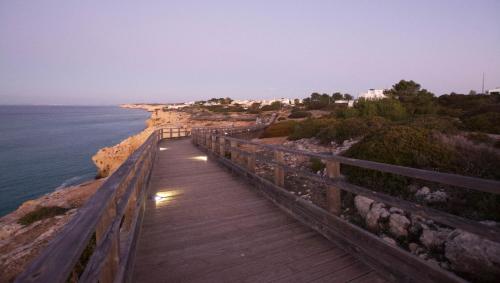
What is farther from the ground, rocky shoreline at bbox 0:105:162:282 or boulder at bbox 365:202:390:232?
boulder at bbox 365:202:390:232

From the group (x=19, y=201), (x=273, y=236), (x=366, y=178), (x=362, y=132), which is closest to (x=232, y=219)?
(x=273, y=236)

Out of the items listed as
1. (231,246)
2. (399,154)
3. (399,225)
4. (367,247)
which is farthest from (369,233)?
(399,154)

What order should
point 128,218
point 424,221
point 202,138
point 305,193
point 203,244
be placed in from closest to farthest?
point 128,218, point 203,244, point 424,221, point 305,193, point 202,138

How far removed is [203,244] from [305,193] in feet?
13.3

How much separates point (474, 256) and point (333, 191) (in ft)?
6.74

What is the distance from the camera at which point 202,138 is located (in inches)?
587

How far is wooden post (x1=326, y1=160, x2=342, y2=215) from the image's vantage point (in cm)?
363

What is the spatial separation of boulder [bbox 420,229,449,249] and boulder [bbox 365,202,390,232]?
0.73 m

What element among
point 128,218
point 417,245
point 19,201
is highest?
point 128,218

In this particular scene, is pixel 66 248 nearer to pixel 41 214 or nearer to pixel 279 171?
pixel 279 171

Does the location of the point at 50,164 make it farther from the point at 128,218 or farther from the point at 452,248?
the point at 452,248

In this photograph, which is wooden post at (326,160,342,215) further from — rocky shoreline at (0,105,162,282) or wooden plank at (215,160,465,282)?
rocky shoreline at (0,105,162,282)

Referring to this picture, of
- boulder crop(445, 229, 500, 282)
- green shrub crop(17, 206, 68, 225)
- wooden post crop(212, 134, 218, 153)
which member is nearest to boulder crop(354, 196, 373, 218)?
boulder crop(445, 229, 500, 282)

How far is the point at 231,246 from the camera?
12.0 ft
